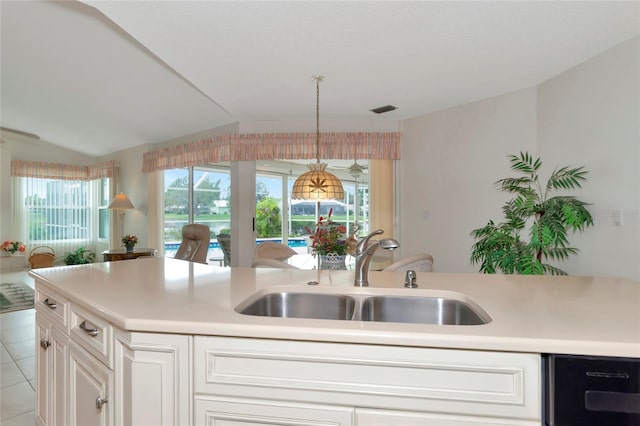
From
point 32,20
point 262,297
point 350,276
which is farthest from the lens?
point 32,20

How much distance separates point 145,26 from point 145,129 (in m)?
3.79

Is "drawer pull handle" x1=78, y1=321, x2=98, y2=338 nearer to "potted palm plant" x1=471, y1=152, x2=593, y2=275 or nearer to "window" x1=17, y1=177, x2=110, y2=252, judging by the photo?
"potted palm plant" x1=471, y1=152, x2=593, y2=275

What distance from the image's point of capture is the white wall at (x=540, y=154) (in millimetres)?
2354

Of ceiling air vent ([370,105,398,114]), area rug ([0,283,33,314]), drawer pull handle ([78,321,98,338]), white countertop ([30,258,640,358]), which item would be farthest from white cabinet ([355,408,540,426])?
area rug ([0,283,33,314])

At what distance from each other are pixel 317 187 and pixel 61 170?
7152 mm

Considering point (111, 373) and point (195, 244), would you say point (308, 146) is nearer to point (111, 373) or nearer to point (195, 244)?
point (195, 244)

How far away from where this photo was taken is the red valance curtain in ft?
23.0

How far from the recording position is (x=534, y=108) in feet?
10.6

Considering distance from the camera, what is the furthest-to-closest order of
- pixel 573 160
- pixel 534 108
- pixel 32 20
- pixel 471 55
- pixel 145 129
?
1. pixel 145 129
2. pixel 534 108
3. pixel 32 20
4. pixel 573 160
5. pixel 471 55

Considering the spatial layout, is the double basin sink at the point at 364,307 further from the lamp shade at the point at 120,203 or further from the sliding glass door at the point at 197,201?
the lamp shade at the point at 120,203

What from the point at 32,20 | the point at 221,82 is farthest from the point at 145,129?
the point at 221,82

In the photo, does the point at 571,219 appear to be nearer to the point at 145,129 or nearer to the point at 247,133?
the point at 247,133

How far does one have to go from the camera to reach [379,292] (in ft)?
4.58

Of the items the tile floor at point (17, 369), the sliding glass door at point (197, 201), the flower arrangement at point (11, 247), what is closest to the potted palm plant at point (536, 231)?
the tile floor at point (17, 369)
